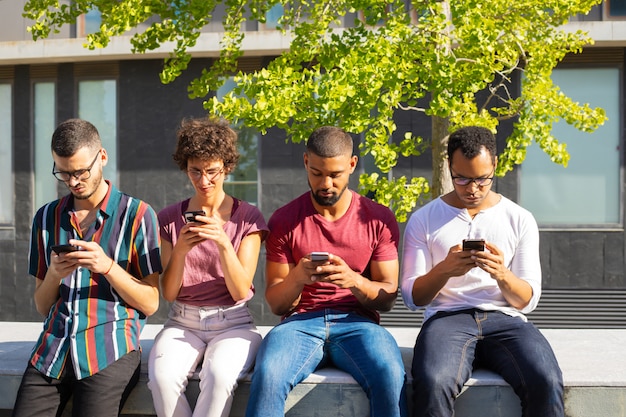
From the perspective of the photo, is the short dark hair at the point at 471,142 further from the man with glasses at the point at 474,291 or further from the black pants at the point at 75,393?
the black pants at the point at 75,393

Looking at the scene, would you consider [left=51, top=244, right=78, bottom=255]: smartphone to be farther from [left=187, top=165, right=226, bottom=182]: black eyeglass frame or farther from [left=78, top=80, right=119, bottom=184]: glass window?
[left=78, top=80, right=119, bottom=184]: glass window

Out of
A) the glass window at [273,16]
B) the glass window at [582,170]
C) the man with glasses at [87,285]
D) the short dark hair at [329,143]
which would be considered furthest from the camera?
the glass window at [273,16]

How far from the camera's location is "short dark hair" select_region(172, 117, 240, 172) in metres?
4.30

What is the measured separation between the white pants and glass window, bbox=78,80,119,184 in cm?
967

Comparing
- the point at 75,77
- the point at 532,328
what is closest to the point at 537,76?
the point at 532,328

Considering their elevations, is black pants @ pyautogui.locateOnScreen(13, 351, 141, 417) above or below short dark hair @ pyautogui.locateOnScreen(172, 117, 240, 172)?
below

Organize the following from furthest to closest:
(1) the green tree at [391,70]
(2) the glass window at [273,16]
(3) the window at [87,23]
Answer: (3) the window at [87,23] → (2) the glass window at [273,16] → (1) the green tree at [391,70]

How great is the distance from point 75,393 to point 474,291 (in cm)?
217

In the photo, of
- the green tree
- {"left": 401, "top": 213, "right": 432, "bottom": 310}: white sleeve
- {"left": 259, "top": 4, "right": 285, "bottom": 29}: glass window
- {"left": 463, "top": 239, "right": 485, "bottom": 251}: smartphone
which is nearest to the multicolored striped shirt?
{"left": 401, "top": 213, "right": 432, "bottom": 310}: white sleeve

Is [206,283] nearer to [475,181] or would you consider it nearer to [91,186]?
[91,186]

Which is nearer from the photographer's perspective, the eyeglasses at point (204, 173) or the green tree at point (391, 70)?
the eyeglasses at point (204, 173)

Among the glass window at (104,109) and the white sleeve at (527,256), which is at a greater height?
the glass window at (104,109)

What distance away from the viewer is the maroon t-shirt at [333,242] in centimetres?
434

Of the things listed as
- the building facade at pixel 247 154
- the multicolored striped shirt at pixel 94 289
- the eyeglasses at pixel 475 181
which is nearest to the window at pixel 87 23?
the building facade at pixel 247 154
